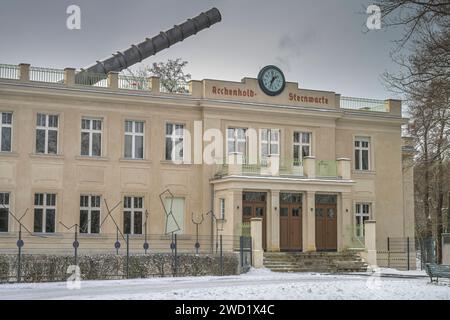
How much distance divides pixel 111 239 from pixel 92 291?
12.3 metres

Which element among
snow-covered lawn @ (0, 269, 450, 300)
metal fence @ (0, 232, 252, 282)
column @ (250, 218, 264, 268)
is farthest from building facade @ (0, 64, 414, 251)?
snow-covered lawn @ (0, 269, 450, 300)

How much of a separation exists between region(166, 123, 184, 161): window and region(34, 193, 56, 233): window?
5624 millimetres

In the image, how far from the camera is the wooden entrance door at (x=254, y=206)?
3288 centimetres

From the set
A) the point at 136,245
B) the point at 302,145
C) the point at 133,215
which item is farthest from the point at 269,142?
the point at 136,245

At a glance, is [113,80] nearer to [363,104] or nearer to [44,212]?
[44,212]

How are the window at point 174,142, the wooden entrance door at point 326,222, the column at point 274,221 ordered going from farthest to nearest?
1. the wooden entrance door at point 326,222
2. the window at point 174,142
3. the column at point 274,221

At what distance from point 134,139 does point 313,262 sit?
374 inches

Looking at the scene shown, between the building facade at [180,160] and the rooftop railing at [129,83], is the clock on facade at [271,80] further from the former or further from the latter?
the rooftop railing at [129,83]

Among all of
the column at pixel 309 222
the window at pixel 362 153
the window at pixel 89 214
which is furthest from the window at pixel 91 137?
the window at pixel 362 153

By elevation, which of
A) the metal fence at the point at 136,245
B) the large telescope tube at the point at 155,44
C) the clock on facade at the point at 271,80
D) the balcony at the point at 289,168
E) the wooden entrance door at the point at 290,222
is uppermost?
the large telescope tube at the point at 155,44

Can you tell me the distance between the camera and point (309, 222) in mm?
33281

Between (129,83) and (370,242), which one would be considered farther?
(129,83)

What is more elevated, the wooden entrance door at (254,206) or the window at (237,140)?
the window at (237,140)

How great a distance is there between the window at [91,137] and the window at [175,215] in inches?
149
